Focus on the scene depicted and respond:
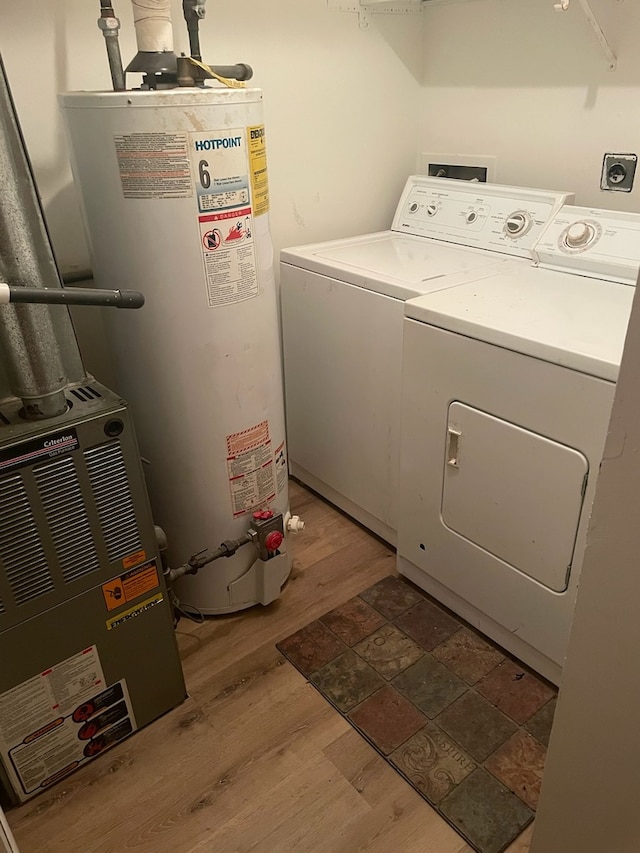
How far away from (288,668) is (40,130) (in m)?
1.46

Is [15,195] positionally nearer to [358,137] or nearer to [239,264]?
[239,264]

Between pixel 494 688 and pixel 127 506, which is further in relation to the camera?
pixel 494 688

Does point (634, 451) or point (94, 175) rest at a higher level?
point (94, 175)

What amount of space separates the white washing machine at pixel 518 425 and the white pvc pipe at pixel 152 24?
0.78m

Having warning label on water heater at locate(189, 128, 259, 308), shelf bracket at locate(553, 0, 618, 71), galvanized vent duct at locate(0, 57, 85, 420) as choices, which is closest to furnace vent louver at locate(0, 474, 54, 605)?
galvanized vent duct at locate(0, 57, 85, 420)

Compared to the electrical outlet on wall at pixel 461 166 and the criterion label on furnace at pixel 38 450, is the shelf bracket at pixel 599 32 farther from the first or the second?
the criterion label on furnace at pixel 38 450

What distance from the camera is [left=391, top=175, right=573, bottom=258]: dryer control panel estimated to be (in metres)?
1.83

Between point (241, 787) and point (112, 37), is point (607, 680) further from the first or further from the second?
point (112, 37)

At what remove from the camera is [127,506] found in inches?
48.9

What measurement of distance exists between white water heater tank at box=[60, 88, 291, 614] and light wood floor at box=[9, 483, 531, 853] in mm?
266

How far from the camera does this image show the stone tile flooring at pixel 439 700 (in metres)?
1.30

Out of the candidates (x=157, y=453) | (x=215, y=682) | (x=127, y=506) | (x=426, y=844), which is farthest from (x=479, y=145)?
(x=426, y=844)

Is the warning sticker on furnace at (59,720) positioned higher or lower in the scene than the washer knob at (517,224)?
lower

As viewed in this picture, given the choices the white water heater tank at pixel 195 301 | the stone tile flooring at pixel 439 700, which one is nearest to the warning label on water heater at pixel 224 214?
the white water heater tank at pixel 195 301
